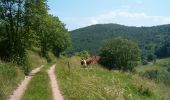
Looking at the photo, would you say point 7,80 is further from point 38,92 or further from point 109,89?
point 109,89

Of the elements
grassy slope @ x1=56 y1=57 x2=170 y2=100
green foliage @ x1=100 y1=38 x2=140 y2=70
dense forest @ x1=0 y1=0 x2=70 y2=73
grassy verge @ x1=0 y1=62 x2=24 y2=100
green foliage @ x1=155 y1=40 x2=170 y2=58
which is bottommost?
green foliage @ x1=155 y1=40 x2=170 y2=58

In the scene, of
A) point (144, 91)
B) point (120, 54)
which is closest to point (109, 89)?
point (144, 91)

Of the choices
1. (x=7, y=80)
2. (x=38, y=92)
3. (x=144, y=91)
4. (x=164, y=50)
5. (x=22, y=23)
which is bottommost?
(x=164, y=50)

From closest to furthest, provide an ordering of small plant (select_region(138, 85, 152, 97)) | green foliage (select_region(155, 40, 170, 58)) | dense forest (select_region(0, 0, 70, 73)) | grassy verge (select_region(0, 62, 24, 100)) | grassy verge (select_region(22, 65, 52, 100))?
grassy verge (select_region(22, 65, 52, 100)) < grassy verge (select_region(0, 62, 24, 100)) < small plant (select_region(138, 85, 152, 97)) < dense forest (select_region(0, 0, 70, 73)) < green foliage (select_region(155, 40, 170, 58))

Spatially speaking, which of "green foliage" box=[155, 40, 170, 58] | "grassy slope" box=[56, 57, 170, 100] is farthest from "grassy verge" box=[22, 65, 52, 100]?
"green foliage" box=[155, 40, 170, 58]

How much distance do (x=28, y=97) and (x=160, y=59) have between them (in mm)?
175509

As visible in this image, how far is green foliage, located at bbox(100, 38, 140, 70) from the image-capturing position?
11300cm

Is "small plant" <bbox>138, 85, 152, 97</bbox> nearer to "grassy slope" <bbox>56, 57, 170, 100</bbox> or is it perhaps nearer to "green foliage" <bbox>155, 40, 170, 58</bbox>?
"grassy slope" <bbox>56, 57, 170, 100</bbox>

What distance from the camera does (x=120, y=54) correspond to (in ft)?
382

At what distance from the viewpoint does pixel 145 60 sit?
186 metres

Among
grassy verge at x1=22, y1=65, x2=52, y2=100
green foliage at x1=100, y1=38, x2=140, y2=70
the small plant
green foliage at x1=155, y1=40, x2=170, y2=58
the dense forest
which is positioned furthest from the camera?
green foliage at x1=155, y1=40, x2=170, y2=58

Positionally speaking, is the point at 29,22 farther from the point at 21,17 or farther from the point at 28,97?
the point at 28,97

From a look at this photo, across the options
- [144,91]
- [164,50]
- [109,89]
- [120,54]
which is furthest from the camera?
[164,50]

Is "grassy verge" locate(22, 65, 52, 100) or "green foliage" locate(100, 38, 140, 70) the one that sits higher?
"grassy verge" locate(22, 65, 52, 100)
